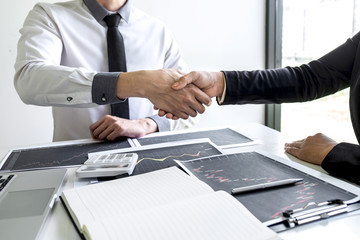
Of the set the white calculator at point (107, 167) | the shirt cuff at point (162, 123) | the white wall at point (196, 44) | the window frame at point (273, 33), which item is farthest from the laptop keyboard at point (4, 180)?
the window frame at point (273, 33)

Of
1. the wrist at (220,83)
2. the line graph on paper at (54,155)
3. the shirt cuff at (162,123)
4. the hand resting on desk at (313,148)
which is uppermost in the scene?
the wrist at (220,83)

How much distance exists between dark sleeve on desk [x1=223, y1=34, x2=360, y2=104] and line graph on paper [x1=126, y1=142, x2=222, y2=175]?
222 mm

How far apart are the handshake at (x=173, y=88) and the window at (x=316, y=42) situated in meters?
1.36

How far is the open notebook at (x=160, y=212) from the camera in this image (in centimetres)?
46

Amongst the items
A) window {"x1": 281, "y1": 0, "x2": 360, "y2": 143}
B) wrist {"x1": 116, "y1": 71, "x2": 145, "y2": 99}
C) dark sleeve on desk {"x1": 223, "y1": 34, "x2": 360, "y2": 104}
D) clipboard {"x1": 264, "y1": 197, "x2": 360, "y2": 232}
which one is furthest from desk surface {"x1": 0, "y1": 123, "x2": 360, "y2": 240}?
window {"x1": 281, "y1": 0, "x2": 360, "y2": 143}

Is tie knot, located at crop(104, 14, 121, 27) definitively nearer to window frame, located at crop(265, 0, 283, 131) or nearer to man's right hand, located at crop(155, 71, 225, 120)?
man's right hand, located at crop(155, 71, 225, 120)

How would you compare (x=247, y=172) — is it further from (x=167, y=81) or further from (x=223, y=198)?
(x=167, y=81)

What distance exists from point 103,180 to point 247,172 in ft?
1.09

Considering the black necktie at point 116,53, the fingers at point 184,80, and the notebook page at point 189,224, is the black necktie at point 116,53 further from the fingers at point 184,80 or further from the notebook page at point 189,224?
the notebook page at point 189,224

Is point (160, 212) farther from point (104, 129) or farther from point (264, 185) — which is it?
point (104, 129)

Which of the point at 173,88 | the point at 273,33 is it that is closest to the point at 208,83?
the point at 173,88

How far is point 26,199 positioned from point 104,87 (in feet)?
1.52

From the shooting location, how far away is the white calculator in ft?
2.48

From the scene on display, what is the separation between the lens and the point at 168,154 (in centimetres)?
94
